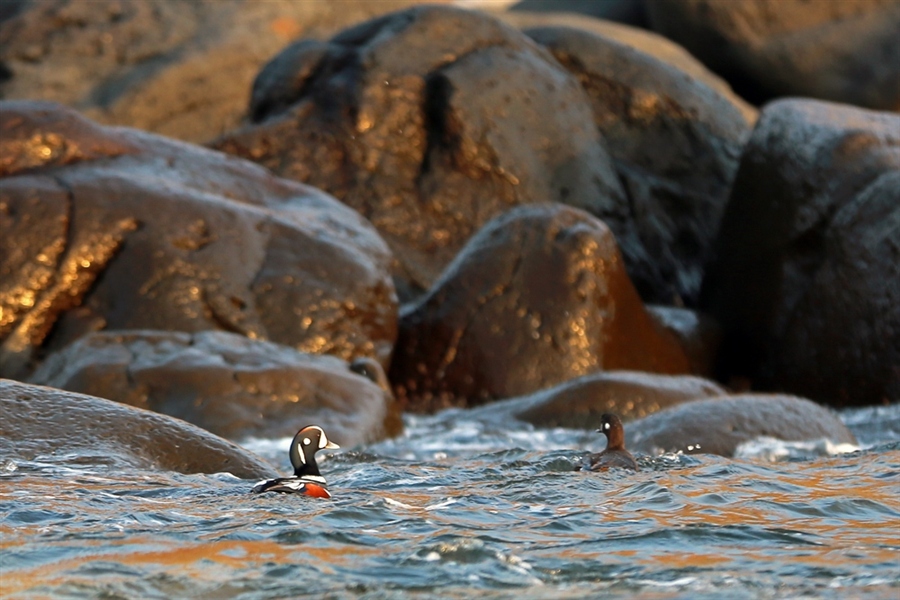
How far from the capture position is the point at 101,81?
22.8 meters

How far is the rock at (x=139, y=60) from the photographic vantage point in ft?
73.3

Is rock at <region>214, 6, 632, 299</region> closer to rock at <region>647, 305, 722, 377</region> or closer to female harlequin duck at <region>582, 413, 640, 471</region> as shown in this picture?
rock at <region>647, 305, 722, 377</region>

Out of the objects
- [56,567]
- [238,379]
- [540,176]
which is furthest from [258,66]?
[56,567]

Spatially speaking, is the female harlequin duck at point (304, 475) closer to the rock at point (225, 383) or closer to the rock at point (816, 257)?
the rock at point (225, 383)

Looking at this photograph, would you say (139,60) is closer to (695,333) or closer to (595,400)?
(695,333)

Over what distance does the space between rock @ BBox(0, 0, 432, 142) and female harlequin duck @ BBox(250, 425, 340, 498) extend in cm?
1621

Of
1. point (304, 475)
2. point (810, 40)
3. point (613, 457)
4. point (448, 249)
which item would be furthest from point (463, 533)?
point (810, 40)

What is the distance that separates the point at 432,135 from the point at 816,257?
512 centimetres

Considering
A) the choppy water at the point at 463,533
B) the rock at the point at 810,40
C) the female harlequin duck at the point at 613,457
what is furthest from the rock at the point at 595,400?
the rock at the point at 810,40

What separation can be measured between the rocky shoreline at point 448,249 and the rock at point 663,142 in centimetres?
4

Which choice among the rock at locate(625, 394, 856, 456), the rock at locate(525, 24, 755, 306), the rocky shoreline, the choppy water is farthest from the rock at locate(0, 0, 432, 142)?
the choppy water

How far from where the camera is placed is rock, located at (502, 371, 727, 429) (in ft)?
35.5

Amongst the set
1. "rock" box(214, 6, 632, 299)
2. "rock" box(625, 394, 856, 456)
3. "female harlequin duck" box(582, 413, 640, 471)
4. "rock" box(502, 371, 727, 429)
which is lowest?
"rock" box(502, 371, 727, 429)

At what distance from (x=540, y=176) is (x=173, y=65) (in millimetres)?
8155
